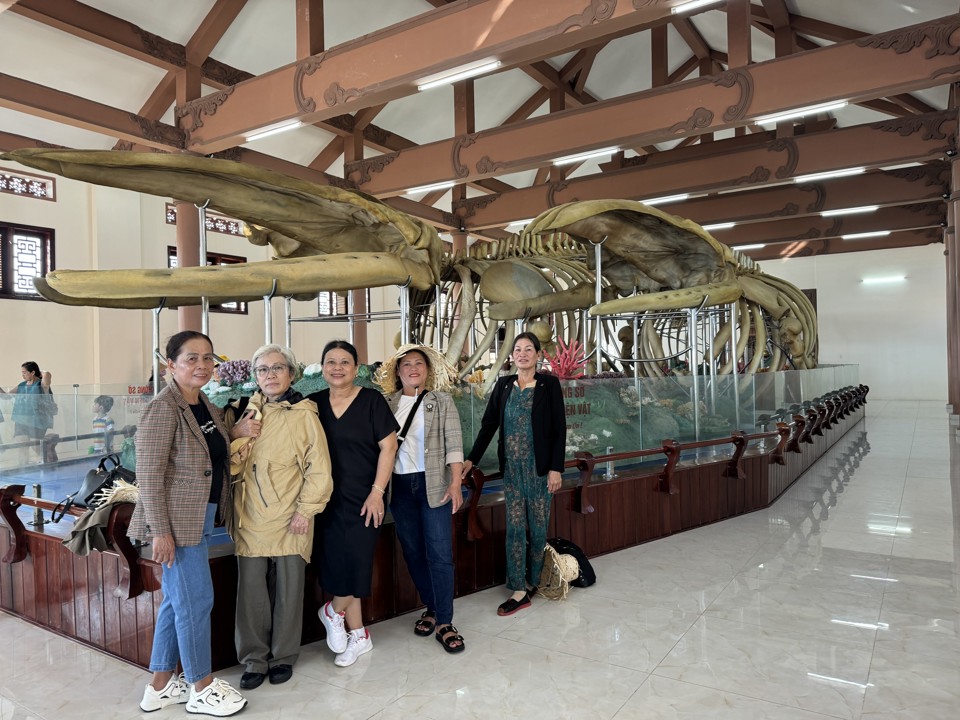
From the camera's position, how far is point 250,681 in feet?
8.65

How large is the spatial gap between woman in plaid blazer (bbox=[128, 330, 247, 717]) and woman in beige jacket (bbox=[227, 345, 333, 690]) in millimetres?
120

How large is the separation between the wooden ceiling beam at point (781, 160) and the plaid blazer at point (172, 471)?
9.70 meters

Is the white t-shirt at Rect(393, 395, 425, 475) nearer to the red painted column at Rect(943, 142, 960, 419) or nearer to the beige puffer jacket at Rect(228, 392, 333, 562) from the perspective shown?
the beige puffer jacket at Rect(228, 392, 333, 562)

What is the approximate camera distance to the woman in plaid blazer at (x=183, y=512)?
2.27 meters

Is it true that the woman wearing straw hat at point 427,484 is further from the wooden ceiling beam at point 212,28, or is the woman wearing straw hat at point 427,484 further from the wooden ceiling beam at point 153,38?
the wooden ceiling beam at point 212,28

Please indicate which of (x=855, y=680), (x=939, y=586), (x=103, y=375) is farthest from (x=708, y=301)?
(x=103, y=375)

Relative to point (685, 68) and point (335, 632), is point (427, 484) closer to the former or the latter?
point (335, 632)

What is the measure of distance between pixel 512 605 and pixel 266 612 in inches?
50.5

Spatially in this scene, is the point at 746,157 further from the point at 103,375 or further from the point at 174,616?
the point at 103,375

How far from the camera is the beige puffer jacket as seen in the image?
2.61 metres

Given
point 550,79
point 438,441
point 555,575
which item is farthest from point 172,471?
point 550,79

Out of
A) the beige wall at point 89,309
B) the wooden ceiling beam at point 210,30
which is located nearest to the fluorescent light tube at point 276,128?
the wooden ceiling beam at point 210,30

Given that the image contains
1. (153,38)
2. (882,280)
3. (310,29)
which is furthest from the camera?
(882,280)

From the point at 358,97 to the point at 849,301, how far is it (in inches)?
701
